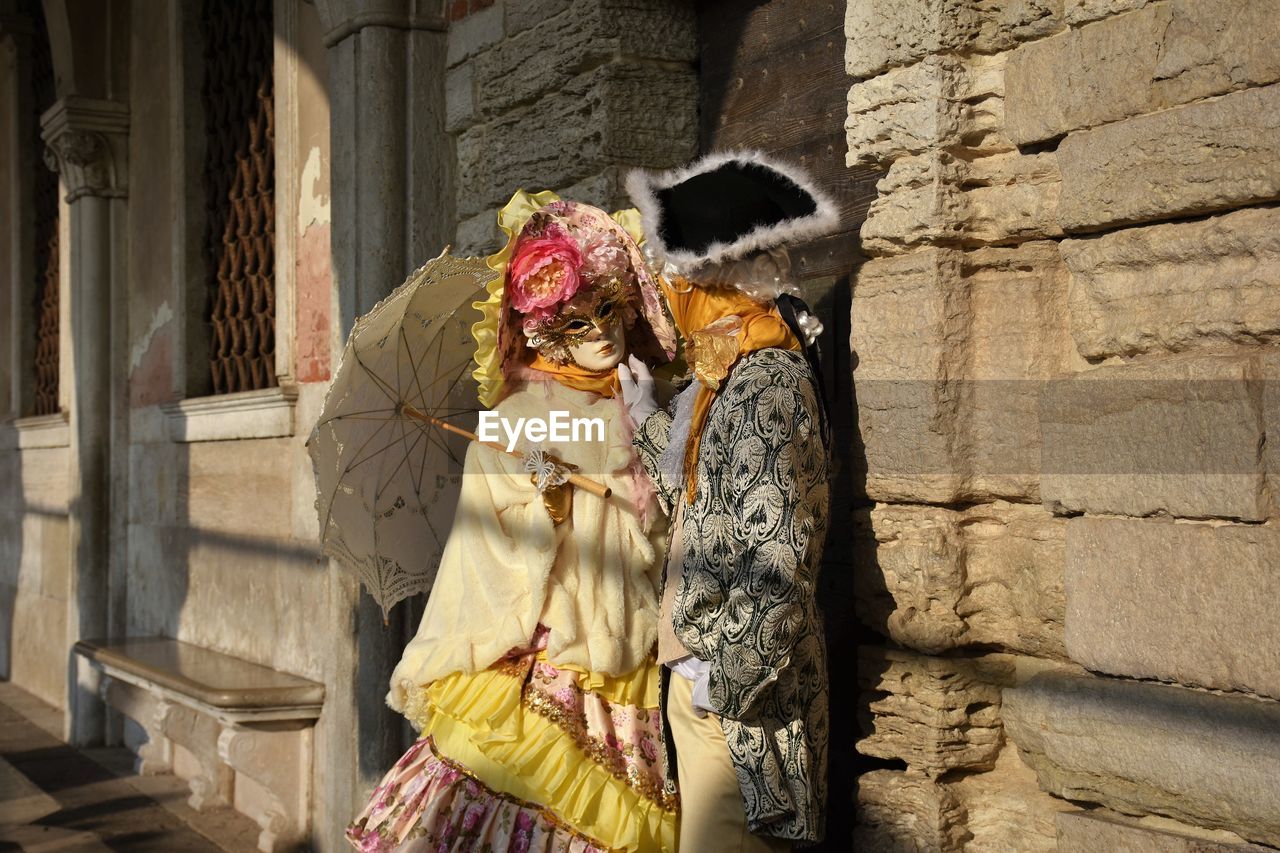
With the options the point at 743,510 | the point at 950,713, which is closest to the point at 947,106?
the point at 743,510

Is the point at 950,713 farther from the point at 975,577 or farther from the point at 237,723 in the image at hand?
the point at 237,723

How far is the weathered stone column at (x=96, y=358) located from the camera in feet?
27.7

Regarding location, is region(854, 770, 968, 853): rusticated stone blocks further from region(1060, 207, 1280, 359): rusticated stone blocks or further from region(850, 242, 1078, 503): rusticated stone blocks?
region(1060, 207, 1280, 359): rusticated stone blocks

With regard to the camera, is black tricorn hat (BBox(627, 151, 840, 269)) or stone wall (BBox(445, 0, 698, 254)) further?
stone wall (BBox(445, 0, 698, 254))

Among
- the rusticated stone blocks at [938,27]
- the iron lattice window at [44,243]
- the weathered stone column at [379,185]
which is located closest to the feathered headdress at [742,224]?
Result: the rusticated stone blocks at [938,27]

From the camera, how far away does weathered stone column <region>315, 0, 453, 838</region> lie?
17.1 feet

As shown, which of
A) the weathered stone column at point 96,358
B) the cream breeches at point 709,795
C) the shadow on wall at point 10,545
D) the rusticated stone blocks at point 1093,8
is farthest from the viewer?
the shadow on wall at point 10,545

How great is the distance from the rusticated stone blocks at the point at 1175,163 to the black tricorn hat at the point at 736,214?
0.51m

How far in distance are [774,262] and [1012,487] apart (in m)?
0.66

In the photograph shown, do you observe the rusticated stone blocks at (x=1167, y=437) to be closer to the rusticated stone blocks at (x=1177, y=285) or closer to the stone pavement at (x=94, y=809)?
the rusticated stone blocks at (x=1177, y=285)

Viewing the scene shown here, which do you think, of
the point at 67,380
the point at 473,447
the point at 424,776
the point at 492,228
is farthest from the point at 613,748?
the point at 67,380

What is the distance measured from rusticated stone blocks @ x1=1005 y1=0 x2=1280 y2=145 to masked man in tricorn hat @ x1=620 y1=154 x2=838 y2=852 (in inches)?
18.0

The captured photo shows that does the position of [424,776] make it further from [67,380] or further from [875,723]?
[67,380]

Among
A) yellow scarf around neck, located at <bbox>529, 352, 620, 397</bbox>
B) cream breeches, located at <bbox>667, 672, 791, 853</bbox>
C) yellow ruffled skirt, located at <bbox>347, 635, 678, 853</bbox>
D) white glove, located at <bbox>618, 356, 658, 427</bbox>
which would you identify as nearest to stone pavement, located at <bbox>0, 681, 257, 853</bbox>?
yellow ruffled skirt, located at <bbox>347, 635, 678, 853</bbox>
